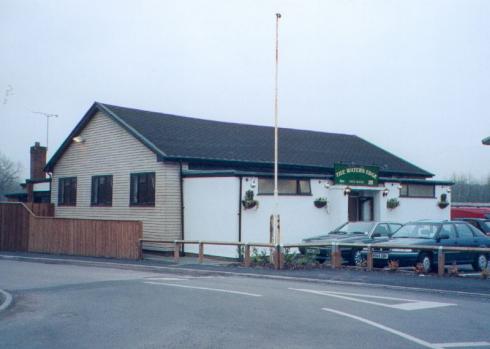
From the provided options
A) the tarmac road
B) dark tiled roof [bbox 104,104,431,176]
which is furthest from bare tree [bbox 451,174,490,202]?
the tarmac road

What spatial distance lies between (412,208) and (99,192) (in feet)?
48.8

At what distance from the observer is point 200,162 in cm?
2778

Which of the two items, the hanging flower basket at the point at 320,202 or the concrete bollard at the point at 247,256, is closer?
the concrete bollard at the point at 247,256

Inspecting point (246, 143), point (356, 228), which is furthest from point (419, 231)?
point (246, 143)

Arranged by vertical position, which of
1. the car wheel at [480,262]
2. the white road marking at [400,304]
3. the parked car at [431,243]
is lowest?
the white road marking at [400,304]

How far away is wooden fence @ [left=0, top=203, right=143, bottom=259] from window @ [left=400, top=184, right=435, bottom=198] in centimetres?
1301

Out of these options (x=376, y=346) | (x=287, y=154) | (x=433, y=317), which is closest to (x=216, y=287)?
(x=433, y=317)

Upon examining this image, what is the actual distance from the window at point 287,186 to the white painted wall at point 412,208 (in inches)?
182

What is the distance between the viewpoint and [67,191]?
33.9 m

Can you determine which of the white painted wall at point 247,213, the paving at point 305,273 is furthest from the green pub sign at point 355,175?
the paving at point 305,273

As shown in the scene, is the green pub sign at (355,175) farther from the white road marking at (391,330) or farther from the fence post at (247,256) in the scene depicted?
the white road marking at (391,330)

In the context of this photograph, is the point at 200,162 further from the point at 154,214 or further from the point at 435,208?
the point at 435,208

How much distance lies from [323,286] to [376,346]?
7756 millimetres

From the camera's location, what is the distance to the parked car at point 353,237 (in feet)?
71.6
